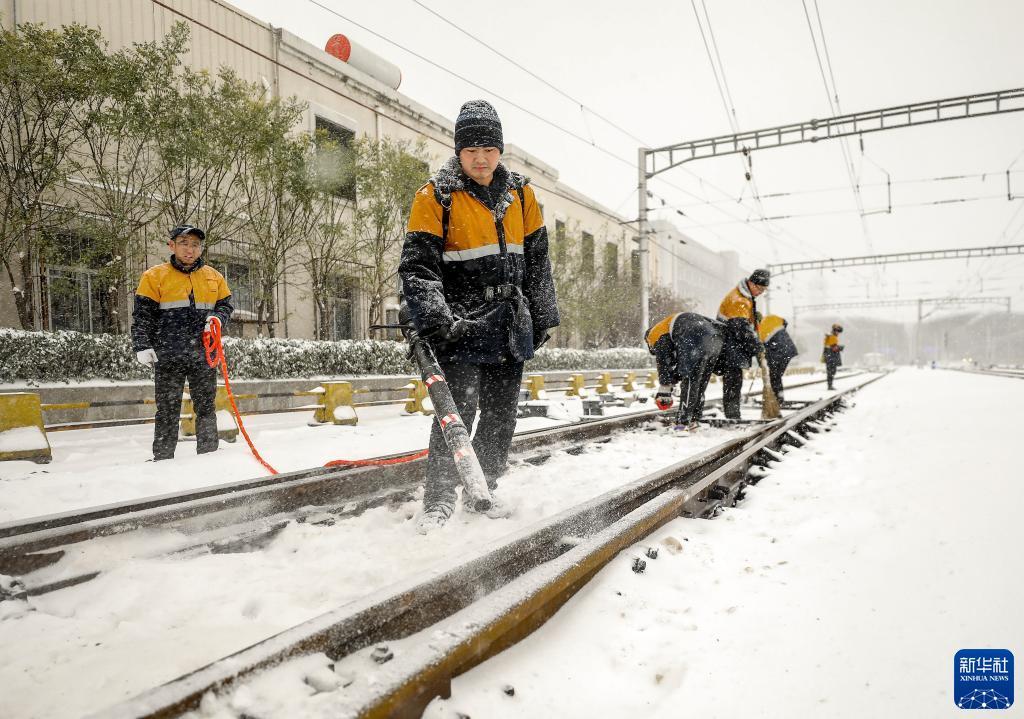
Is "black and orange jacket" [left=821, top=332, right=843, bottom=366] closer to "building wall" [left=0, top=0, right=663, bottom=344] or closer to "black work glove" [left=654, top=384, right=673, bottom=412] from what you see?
"black work glove" [left=654, top=384, right=673, bottom=412]

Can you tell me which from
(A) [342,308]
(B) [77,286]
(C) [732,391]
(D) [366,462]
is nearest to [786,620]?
(D) [366,462]

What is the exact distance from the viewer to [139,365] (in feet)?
26.6

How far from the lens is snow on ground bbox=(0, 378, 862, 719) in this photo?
4.78 ft

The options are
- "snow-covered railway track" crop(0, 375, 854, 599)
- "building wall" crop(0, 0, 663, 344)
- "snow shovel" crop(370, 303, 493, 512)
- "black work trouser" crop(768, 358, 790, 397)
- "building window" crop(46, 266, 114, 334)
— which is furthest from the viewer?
"building wall" crop(0, 0, 663, 344)

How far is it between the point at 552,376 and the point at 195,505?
1397 cm

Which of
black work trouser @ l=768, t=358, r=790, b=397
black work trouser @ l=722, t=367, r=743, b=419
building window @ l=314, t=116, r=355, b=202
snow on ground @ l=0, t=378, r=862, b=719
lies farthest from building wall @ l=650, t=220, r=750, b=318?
snow on ground @ l=0, t=378, r=862, b=719

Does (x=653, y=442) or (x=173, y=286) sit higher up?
(x=173, y=286)

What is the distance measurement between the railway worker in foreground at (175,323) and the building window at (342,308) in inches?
418

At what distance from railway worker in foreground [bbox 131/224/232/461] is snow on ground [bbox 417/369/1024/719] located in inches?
159

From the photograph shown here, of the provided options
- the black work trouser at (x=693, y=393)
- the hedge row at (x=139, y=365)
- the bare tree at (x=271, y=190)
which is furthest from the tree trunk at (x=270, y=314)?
the black work trouser at (x=693, y=393)

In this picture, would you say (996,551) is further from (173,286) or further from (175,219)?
(175,219)

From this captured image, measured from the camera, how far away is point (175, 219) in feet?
33.8

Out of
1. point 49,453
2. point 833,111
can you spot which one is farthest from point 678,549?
point 833,111

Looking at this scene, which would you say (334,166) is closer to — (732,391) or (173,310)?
(173,310)
